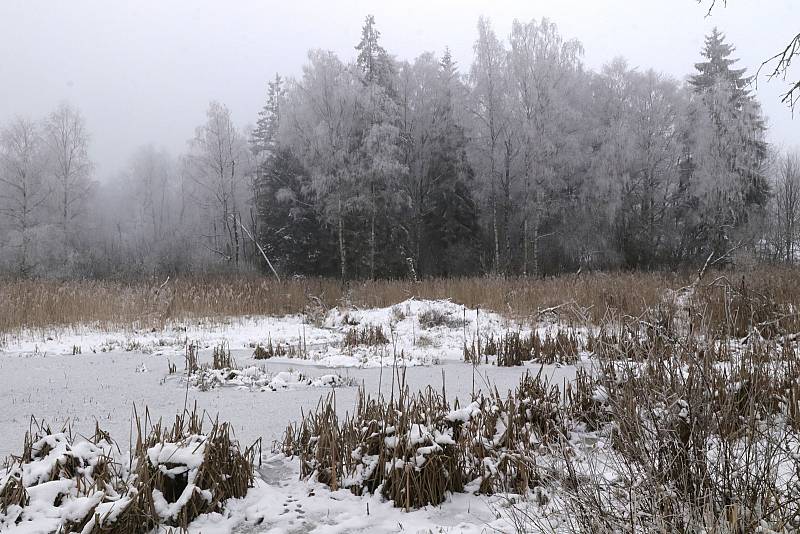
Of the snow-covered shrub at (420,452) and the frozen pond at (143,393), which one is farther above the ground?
the snow-covered shrub at (420,452)

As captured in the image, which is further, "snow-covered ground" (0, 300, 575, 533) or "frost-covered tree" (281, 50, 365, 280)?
"frost-covered tree" (281, 50, 365, 280)

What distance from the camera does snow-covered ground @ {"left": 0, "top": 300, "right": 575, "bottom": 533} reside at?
2.32 metres

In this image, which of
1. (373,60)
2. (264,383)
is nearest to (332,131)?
(373,60)

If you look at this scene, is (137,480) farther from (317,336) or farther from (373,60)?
(373,60)

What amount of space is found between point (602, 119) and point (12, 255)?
3393cm

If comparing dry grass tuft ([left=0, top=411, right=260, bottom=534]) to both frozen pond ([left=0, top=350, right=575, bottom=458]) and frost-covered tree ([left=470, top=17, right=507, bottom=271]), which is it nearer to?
frozen pond ([left=0, top=350, right=575, bottom=458])

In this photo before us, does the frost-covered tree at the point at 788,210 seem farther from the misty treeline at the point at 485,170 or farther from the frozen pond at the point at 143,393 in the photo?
the frozen pond at the point at 143,393

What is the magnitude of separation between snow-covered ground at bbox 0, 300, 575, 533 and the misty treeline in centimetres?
1290

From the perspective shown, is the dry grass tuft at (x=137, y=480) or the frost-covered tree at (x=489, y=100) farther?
the frost-covered tree at (x=489, y=100)

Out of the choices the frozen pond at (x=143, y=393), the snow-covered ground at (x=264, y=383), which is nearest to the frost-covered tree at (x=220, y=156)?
Answer: the snow-covered ground at (x=264, y=383)

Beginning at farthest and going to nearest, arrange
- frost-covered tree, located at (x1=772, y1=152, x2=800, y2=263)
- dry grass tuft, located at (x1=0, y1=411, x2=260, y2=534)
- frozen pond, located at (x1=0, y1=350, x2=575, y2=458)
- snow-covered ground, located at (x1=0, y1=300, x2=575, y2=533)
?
frost-covered tree, located at (x1=772, y1=152, x2=800, y2=263), frozen pond, located at (x1=0, y1=350, x2=575, y2=458), snow-covered ground, located at (x1=0, y1=300, x2=575, y2=533), dry grass tuft, located at (x1=0, y1=411, x2=260, y2=534)

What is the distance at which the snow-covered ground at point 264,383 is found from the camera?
91.3 inches

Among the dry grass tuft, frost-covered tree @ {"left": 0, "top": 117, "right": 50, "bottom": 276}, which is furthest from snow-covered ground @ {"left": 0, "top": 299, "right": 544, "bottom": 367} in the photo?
frost-covered tree @ {"left": 0, "top": 117, "right": 50, "bottom": 276}

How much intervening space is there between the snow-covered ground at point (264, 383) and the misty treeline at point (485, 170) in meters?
12.9
